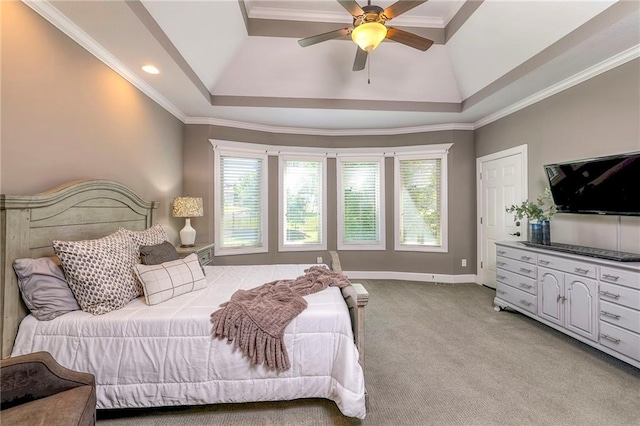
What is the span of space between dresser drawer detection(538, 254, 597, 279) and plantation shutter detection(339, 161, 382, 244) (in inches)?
102

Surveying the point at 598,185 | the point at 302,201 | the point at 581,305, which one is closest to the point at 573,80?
the point at 598,185

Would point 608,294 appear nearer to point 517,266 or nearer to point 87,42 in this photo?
point 517,266

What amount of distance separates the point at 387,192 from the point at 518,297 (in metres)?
2.53

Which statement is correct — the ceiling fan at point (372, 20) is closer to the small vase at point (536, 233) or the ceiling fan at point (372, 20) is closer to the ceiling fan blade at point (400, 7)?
the ceiling fan blade at point (400, 7)

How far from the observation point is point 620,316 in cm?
219

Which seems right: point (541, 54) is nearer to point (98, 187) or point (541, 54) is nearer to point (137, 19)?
point (137, 19)

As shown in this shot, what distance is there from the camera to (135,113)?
2.96 metres

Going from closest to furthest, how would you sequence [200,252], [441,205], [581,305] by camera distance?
[581,305] → [200,252] → [441,205]

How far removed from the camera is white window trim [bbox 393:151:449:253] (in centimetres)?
472

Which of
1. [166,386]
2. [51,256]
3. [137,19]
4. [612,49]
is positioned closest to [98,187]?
[51,256]

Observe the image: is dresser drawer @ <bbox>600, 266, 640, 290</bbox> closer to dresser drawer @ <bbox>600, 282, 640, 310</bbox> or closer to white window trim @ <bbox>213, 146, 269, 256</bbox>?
dresser drawer @ <bbox>600, 282, 640, 310</bbox>

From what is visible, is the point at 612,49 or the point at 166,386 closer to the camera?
the point at 166,386

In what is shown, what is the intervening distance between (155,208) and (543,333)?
452cm

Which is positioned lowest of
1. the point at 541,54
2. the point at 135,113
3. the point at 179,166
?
the point at 179,166
